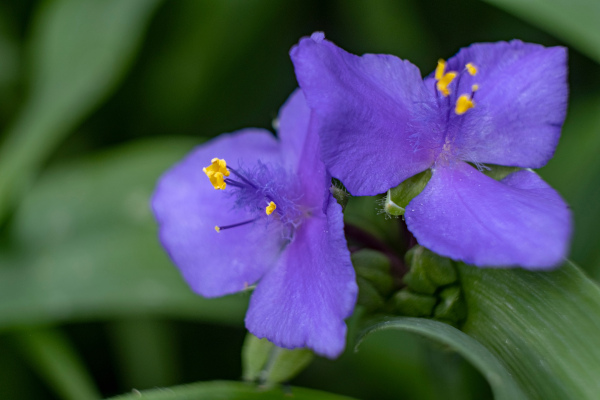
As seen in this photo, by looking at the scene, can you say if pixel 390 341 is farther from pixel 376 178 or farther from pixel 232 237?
pixel 376 178

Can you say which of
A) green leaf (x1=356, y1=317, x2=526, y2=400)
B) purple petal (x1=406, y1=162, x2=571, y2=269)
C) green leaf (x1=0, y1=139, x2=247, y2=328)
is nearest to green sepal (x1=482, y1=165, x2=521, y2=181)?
purple petal (x1=406, y1=162, x2=571, y2=269)

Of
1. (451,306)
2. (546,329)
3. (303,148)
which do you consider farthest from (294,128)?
(546,329)

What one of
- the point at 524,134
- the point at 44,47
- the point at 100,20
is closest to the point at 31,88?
the point at 44,47

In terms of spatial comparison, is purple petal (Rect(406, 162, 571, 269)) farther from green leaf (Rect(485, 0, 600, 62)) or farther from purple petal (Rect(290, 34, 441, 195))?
green leaf (Rect(485, 0, 600, 62))

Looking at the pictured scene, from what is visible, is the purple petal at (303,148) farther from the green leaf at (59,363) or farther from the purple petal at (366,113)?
the green leaf at (59,363)

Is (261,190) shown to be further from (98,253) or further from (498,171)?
(98,253)
